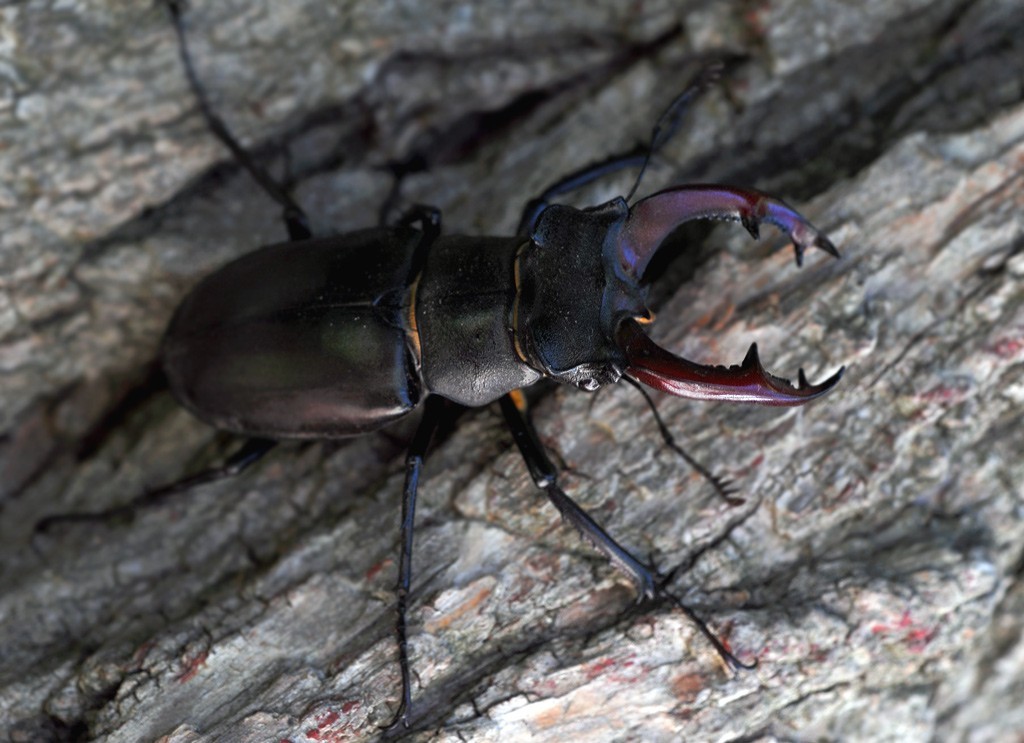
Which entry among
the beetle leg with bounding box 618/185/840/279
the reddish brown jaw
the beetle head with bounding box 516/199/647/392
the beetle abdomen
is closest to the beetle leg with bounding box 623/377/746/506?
the beetle head with bounding box 516/199/647/392

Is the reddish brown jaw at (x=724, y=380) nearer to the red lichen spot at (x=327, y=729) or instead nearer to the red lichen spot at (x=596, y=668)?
the red lichen spot at (x=596, y=668)

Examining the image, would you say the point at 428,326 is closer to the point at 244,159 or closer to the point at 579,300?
the point at 579,300

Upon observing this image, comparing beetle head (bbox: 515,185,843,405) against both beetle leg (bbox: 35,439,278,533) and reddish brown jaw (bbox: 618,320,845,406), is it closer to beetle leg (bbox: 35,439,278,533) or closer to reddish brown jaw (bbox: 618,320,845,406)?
reddish brown jaw (bbox: 618,320,845,406)

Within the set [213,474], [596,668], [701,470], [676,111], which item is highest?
[676,111]

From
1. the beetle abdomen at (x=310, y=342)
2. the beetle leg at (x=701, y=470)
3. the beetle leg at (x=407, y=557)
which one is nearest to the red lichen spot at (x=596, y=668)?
the beetle leg at (x=407, y=557)

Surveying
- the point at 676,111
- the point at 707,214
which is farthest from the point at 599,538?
the point at 676,111

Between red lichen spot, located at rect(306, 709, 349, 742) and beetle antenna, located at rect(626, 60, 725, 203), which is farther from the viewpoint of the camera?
beetle antenna, located at rect(626, 60, 725, 203)
